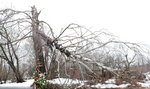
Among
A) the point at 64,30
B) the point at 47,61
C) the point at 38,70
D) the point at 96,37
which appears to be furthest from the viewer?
the point at 38,70

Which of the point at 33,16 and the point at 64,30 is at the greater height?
the point at 33,16

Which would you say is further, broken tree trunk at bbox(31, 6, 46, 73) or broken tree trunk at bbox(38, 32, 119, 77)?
broken tree trunk at bbox(31, 6, 46, 73)

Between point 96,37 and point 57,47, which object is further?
point 57,47

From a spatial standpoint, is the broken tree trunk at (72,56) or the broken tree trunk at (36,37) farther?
the broken tree trunk at (36,37)

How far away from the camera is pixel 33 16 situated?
390 centimetres

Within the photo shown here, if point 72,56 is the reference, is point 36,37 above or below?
above

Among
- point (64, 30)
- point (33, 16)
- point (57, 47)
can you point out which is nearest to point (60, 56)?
point (57, 47)

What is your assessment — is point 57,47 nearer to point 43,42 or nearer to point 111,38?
point 43,42

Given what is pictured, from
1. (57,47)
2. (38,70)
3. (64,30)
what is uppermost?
(64,30)

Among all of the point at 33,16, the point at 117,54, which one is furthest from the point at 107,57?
the point at 33,16

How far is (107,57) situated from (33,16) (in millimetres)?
1825

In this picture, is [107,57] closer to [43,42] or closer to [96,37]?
[96,37]

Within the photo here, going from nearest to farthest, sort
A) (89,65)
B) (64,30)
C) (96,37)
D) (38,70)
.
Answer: (89,65)
(96,37)
(64,30)
(38,70)

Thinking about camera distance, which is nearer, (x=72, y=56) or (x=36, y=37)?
(x=72, y=56)
